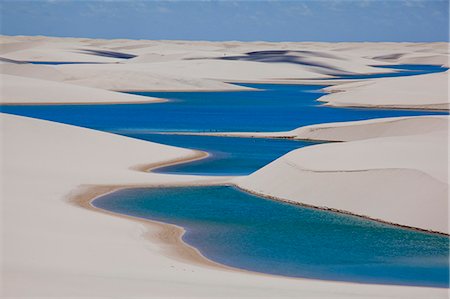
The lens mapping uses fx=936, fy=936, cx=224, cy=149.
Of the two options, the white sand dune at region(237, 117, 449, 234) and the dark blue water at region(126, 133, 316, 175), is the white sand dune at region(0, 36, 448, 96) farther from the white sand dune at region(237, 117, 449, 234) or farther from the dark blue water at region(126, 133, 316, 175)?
the white sand dune at region(237, 117, 449, 234)

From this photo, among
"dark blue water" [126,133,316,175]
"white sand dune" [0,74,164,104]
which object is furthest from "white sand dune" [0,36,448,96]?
"dark blue water" [126,133,316,175]

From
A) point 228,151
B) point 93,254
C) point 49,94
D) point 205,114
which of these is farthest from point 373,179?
point 49,94

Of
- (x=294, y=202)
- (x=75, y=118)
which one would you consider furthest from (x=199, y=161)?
(x=75, y=118)

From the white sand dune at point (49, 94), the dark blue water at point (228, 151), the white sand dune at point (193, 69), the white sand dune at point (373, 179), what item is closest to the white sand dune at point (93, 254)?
the dark blue water at point (228, 151)

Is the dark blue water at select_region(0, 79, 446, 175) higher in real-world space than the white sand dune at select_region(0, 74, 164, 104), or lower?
lower

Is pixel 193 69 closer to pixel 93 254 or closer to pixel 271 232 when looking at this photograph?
pixel 271 232

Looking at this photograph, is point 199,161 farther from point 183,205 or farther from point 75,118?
point 75,118
